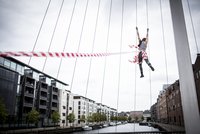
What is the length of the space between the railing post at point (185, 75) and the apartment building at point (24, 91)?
26421mm

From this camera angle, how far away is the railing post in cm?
281

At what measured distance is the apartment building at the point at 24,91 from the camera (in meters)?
27.0

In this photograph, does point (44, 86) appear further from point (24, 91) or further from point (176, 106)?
point (176, 106)

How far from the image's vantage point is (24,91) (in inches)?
1248

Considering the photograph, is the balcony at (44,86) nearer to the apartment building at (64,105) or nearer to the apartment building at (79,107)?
the apartment building at (64,105)

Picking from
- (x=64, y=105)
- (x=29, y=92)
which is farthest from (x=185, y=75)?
(x=64, y=105)

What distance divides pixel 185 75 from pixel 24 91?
108 feet

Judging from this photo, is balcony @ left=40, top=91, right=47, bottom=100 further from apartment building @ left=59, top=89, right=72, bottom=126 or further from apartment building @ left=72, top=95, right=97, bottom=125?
apartment building @ left=72, top=95, right=97, bottom=125

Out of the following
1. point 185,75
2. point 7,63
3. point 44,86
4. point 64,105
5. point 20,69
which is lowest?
point 64,105

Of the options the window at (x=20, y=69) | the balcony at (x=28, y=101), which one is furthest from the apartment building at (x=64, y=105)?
the window at (x=20, y=69)

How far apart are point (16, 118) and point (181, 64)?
31487 millimetres

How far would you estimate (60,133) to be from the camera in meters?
27.7

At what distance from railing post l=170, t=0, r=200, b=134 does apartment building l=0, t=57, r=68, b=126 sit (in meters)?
26.4

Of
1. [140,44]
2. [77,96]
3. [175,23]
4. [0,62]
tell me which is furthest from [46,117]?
[175,23]
